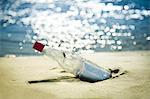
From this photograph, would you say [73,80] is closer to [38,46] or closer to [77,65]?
[77,65]

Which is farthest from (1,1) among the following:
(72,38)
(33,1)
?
(72,38)

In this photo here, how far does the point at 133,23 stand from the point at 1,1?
681 millimetres

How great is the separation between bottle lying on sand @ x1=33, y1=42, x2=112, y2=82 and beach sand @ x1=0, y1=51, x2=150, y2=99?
0.07 ft

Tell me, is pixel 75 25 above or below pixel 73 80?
above

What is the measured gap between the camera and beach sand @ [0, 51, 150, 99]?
1775 millimetres

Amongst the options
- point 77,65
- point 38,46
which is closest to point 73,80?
point 77,65

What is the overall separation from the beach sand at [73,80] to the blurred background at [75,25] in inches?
1.9

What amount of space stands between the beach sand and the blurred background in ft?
0.16

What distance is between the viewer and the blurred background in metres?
1.83

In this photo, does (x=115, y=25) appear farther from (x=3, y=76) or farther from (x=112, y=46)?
(x=3, y=76)

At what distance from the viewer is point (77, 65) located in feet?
5.96

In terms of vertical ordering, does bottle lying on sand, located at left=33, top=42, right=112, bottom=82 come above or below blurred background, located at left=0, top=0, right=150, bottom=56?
below

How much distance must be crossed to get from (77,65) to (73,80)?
0.08 m

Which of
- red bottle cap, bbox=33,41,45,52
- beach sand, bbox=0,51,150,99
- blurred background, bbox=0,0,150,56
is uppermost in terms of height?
blurred background, bbox=0,0,150,56
